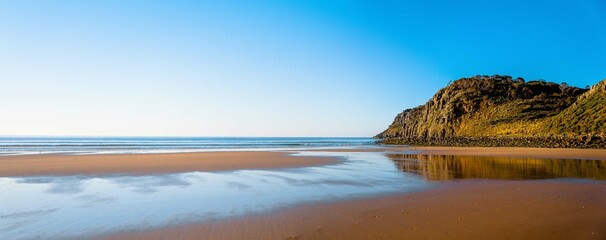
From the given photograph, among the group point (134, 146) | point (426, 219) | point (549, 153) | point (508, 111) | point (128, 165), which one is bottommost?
point (426, 219)

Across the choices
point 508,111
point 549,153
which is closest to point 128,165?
point 549,153

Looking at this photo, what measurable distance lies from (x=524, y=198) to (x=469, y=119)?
9437 centimetres

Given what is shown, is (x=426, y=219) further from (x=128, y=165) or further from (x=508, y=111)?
(x=508, y=111)

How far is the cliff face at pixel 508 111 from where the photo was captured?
194ft

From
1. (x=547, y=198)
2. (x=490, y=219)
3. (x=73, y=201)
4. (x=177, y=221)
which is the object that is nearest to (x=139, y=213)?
(x=177, y=221)

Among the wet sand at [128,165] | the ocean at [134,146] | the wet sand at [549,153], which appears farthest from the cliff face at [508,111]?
the wet sand at [128,165]

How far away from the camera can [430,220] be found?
26.5ft

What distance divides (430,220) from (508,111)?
93185 mm

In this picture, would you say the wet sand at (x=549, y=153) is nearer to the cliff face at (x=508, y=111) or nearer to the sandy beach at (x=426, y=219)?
the cliff face at (x=508, y=111)

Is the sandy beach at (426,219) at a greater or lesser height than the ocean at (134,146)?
lesser

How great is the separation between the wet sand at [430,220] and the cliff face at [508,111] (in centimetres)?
5137

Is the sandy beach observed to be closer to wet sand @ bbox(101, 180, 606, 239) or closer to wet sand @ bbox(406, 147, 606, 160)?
wet sand @ bbox(101, 180, 606, 239)

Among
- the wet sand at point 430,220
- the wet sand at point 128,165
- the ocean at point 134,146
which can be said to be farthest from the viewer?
the ocean at point 134,146

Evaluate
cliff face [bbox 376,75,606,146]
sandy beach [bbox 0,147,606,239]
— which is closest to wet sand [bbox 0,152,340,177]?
sandy beach [bbox 0,147,606,239]
